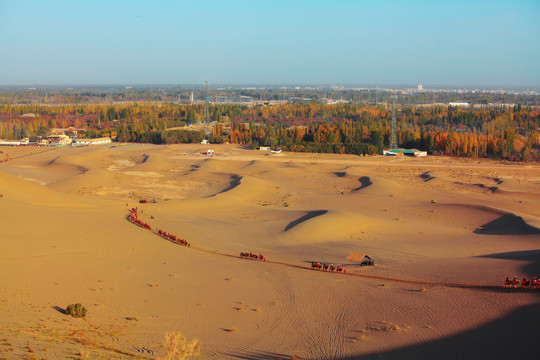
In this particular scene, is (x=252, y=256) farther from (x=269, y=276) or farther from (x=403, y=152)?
(x=403, y=152)

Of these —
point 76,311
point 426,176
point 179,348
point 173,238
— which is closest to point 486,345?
point 179,348

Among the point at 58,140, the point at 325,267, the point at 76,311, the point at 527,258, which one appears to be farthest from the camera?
the point at 58,140

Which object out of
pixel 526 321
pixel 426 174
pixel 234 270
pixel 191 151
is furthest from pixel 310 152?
pixel 526 321

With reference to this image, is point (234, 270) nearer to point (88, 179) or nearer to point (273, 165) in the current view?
point (88, 179)

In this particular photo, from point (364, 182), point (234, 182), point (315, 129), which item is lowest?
point (364, 182)

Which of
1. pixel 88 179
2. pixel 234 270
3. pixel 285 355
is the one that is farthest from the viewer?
pixel 88 179

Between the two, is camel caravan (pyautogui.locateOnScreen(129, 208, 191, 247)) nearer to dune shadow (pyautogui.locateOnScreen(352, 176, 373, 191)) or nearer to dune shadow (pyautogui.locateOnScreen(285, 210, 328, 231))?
dune shadow (pyautogui.locateOnScreen(285, 210, 328, 231))

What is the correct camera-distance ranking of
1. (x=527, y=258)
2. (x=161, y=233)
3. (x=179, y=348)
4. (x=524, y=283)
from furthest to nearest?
(x=161, y=233) < (x=527, y=258) < (x=524, y=283) < (x=179, y=348)

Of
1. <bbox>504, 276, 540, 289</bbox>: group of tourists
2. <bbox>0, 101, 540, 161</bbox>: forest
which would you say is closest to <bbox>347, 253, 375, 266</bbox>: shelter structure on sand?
<bbox>504, 276, 540, 289</bbox>: group of tourists
